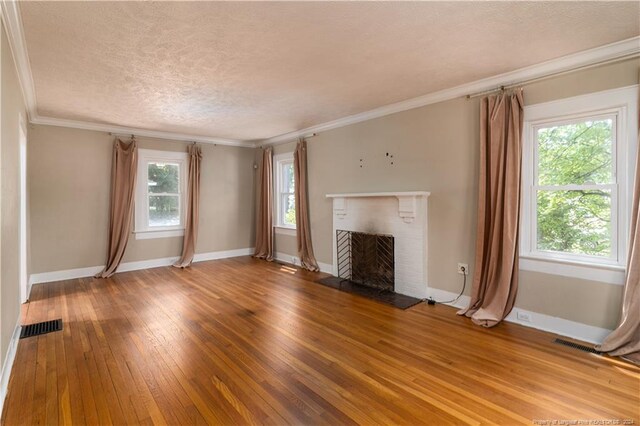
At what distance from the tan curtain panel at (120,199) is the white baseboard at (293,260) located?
109 inches

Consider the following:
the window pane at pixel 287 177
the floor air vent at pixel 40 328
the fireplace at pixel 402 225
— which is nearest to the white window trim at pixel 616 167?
the fireplace at pixel 402 225

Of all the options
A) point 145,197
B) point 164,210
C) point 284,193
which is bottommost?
point 164,210

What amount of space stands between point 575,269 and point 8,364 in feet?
15.3

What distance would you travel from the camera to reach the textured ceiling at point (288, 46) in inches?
81.8

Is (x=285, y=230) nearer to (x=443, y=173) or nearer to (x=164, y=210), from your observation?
(x=164, y=210)

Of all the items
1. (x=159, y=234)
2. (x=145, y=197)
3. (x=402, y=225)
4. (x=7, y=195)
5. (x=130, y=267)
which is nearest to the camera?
(x=7, y=195)

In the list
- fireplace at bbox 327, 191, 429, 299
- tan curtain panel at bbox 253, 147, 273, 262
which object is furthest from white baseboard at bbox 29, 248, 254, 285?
fireplace at bbox 327, 191, 429, 299

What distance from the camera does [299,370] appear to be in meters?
2.32

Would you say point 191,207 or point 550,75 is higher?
point 550,75

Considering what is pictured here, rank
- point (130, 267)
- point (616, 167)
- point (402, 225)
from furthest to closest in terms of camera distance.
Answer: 1. point (130, 267)
2. point (402, 225)
3. point (616, 167)

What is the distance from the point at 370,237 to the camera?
14.7 feet

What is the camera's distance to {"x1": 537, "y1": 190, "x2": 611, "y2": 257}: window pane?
109 inches

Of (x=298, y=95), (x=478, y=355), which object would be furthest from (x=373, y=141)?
(x=478, y=355)

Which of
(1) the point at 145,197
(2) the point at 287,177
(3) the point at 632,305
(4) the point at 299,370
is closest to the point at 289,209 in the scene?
(2) the point at 287,177
